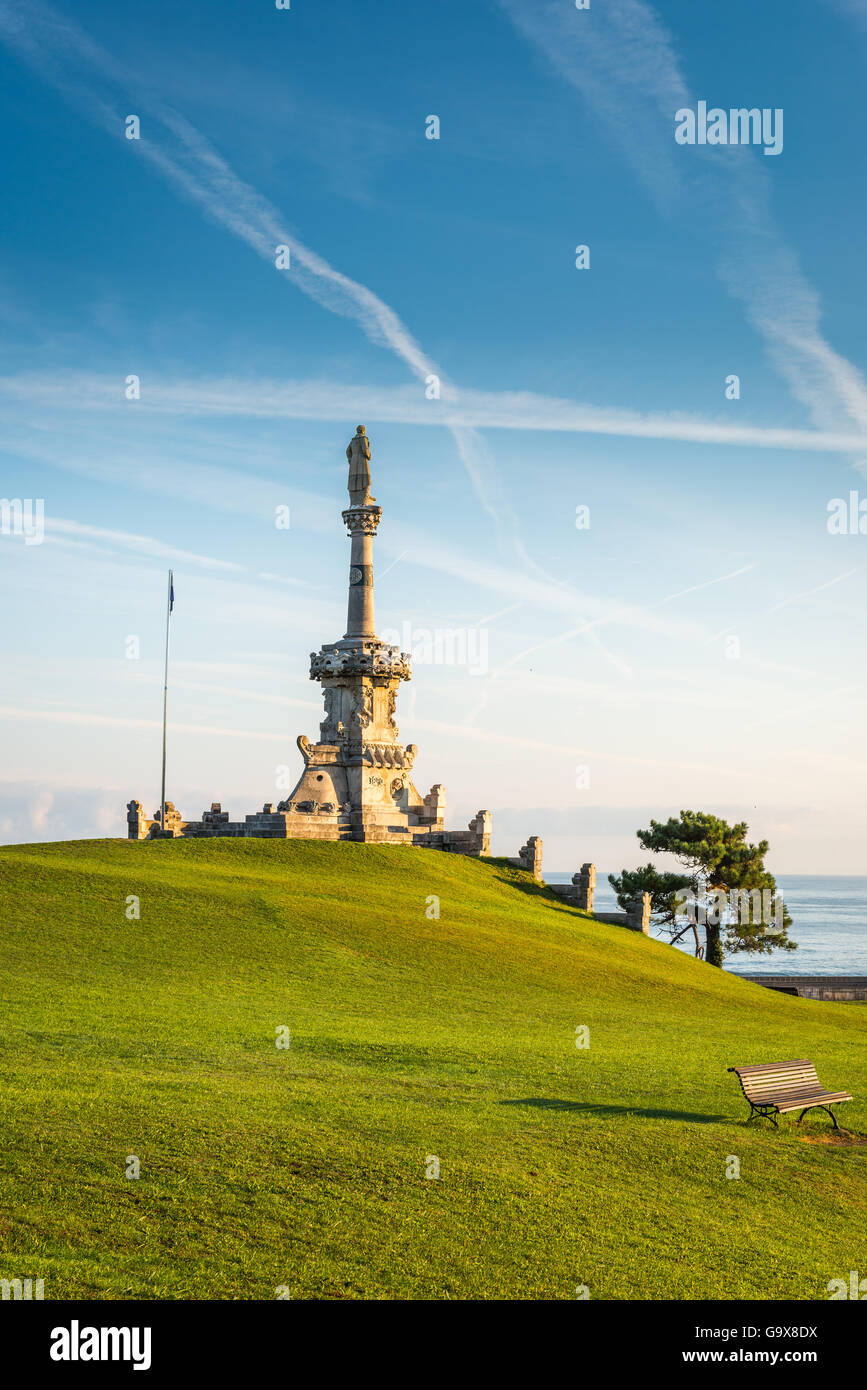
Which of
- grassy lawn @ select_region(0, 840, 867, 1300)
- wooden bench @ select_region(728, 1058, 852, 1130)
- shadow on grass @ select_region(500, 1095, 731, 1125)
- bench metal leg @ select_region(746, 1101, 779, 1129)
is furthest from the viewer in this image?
bench metal leg @ select_region(746, 1101, 779, 1129)

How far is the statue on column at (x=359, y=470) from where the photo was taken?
5569 centimetres

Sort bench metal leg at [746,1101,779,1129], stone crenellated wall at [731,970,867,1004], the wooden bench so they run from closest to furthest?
the wooden bench → bench metal leg at [746,1101,779,1129] → stone crenellated wall at [731,970,867,1004]

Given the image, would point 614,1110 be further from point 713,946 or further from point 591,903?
point 713,946

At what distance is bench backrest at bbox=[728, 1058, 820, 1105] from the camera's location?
17.3 meters

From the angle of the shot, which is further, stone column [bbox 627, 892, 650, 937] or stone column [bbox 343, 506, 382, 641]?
stone column [bbox 343, 506, 382, 641]

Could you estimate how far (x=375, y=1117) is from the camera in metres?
15.5

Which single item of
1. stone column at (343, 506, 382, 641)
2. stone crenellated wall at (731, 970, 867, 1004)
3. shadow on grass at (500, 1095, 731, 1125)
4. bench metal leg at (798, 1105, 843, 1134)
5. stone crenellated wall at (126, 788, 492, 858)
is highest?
stone column at (343, 506, 382, 641)

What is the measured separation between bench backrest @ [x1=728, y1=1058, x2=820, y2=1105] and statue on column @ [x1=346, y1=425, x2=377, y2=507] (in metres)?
40.5

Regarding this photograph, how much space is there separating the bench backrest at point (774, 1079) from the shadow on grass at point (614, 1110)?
697 millimetres

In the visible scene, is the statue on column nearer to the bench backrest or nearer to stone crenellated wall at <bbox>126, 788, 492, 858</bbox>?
stone crenellated wall at <bbox>126, 788, 492, 858</bbox>

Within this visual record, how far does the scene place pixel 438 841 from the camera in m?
51.1

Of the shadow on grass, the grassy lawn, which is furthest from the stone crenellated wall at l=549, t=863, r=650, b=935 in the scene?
the shadow on grass
